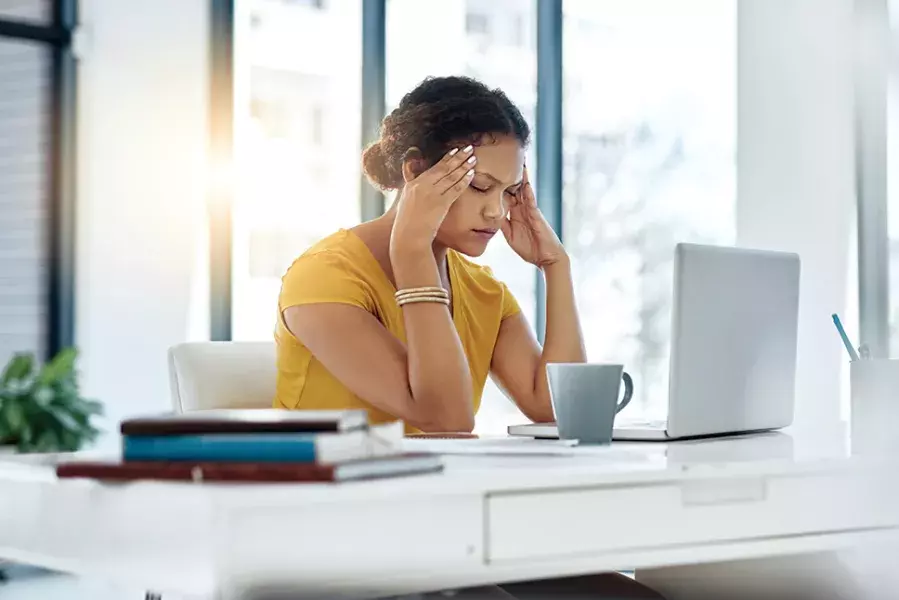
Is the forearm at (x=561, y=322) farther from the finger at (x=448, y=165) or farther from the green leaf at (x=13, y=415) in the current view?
the green leaf at (x=13, y=415)

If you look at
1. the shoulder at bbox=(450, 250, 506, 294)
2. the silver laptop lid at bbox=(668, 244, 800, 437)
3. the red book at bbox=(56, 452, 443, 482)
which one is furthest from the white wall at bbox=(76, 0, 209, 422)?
the red book at bbox=(56, 452, 443, 482)

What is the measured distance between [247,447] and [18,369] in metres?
3.80

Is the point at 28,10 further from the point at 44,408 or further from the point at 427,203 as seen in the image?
the point at 427,203

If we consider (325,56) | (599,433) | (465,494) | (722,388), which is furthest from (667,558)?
(325,56)

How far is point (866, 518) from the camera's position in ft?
3.81

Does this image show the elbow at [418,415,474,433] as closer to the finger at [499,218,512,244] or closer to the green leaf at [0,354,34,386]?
the finger at [499,218,512,244]

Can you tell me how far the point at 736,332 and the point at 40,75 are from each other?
3894 mm

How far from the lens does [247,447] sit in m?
0.84

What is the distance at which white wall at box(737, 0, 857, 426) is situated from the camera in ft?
10.0

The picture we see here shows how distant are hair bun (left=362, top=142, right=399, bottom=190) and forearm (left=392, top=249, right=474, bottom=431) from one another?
0.37 metres

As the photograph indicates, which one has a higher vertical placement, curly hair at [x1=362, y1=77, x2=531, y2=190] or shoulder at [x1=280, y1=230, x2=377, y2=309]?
curly hair at [x1=362, y1=77, x2=531, y2=190]

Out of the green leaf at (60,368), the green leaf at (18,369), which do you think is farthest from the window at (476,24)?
the green leaf at (18,369)

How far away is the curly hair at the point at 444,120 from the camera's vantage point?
199cm

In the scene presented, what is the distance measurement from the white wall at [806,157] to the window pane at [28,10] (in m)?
2.84
